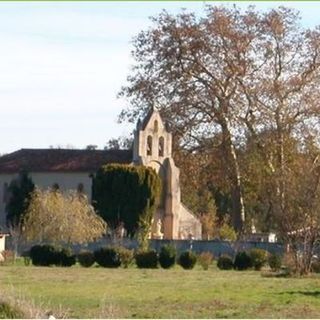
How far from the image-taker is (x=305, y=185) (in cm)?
5038

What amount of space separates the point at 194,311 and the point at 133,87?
163ft

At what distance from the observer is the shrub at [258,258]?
51.0 m

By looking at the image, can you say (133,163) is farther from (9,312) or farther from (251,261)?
(9,312)

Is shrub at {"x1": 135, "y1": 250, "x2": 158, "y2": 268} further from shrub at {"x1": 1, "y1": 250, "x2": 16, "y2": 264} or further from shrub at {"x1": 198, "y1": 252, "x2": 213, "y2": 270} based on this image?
shrub at {"x1": 1, "y1": 250, "x2": 16, "y2": 264}

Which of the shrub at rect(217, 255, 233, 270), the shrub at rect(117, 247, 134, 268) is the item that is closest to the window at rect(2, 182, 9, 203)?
the shrub at rect(117, 247, 134, 268)

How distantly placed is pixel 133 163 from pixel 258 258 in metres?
26.8

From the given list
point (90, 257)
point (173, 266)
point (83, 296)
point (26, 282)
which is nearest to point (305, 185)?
point (173, 266)

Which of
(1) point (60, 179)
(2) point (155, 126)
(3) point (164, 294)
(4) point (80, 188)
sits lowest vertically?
(3) point (164, 294)

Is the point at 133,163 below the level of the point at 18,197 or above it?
above

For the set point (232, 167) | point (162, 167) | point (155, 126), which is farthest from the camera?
point (162, 167)

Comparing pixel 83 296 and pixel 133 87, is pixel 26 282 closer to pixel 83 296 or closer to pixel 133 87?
pixel 83 296

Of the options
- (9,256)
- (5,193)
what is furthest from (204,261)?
(5,193)

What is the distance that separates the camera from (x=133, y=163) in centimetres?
7669

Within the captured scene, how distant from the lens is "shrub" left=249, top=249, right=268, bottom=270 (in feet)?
167
